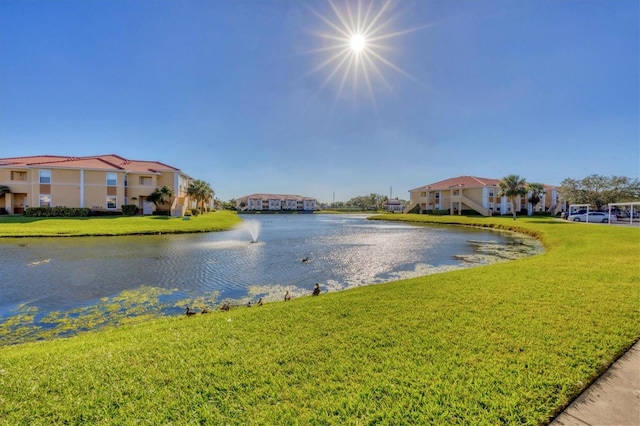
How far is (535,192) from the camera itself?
63.4 meters

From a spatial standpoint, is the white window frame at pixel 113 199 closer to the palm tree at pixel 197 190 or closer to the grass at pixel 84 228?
the grass at pixel 84 228

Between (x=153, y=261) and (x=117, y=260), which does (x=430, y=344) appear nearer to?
(x=153, y=261)

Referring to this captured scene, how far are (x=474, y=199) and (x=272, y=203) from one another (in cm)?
9017

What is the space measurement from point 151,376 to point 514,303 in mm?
7121

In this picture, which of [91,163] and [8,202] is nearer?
[8,202]

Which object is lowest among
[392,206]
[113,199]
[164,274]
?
[164,274]

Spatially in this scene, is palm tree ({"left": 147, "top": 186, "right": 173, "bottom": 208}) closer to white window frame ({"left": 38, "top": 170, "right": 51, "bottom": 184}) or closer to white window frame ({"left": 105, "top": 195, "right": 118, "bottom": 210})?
white window frame ({"left": 105, "top": 195, "right": 118, "bottom": 210})

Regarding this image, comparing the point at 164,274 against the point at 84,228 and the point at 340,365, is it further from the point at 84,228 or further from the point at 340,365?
the point at 84,228

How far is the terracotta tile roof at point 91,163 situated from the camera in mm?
41688

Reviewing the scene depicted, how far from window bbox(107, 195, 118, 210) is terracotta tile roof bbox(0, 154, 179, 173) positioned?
4.24m

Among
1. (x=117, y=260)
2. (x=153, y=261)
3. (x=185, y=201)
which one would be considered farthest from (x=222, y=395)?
(x=185, y=201)

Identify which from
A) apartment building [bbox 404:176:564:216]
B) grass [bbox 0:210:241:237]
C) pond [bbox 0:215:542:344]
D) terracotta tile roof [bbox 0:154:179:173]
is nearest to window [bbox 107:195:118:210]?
terracotta tile roof [bbox 0:154:179:173]

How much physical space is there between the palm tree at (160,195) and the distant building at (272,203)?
82533mm

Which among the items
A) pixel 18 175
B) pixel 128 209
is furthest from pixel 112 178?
pixel 18 175
